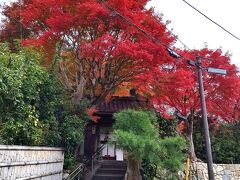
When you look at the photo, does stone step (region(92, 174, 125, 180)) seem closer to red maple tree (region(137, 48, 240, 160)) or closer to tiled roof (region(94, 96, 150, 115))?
tiled roof (region(94, 96, 150, 115))

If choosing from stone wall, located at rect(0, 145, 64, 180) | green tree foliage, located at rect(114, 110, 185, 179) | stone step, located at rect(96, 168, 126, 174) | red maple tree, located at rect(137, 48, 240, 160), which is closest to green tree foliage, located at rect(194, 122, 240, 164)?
red maple tree, located at rect(137, 48, 240, 160)

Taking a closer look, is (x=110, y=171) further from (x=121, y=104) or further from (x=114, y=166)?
(x=121, y=104)

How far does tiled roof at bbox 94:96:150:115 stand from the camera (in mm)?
14891

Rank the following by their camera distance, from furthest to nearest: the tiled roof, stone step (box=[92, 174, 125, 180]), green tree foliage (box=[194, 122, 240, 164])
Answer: green tree foliage (box=[194, 122, 240, 164]) < the tiled roof < stone step (box=[92, 174, 125, 180])

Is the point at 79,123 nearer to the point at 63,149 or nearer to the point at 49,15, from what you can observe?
the point at 63,149

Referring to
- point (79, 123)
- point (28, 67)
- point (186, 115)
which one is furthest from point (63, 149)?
point (186, 115)

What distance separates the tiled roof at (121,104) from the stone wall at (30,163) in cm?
543

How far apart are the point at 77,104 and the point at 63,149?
186 cm

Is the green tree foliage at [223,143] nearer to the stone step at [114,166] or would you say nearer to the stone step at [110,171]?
the stone step at [114,166]

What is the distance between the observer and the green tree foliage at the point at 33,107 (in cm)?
710

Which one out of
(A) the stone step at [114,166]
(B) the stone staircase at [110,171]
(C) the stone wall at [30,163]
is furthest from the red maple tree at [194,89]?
(C) the stone wall at [30,163]

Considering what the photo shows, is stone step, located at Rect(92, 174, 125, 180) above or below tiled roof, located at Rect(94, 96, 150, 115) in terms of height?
below

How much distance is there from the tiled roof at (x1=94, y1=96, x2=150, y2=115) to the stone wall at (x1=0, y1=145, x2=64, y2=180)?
5.43m

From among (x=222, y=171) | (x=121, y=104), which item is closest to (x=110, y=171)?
(x=121, y=104)
